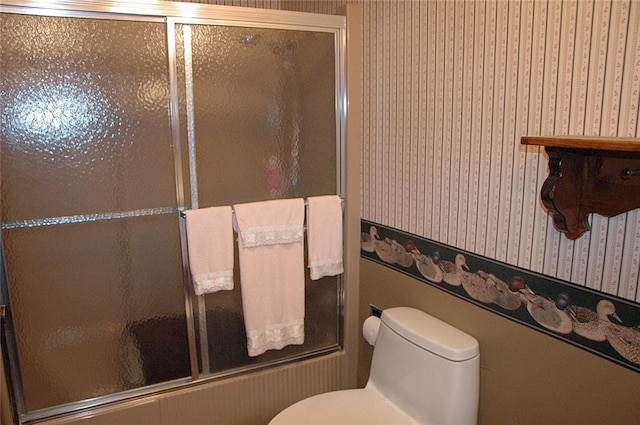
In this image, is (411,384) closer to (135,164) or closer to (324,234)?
(324,234)

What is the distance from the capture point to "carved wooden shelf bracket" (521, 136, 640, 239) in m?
1.03

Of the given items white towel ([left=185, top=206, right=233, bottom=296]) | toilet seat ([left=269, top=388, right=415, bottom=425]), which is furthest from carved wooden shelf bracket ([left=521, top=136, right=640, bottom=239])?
white towel ([left=185, top=206, right=233, bottom=296])

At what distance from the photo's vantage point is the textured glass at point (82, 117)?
1461mm

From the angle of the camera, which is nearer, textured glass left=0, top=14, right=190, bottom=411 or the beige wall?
the beige wall

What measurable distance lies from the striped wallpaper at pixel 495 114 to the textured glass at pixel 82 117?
809 millimetres

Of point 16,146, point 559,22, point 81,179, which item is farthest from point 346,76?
point 16,146

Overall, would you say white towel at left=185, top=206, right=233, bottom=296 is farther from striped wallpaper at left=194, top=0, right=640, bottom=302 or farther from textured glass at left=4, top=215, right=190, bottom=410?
striped wallpaper at left=194, top=0, right=640, bottom=302

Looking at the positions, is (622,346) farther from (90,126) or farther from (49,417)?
(49,417)

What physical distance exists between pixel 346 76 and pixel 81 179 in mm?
1047

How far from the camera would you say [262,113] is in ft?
5.89

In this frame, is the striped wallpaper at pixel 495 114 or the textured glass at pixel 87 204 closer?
the striped wallpaper at pixel 495 114

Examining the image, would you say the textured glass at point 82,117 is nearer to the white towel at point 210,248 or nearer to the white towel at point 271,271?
the white towel at point 210,248

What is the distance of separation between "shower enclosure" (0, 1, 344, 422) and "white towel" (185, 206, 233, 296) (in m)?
0.06

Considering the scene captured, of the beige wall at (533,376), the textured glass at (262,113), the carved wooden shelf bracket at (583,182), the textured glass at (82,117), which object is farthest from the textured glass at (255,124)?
the carved wooden shelf bracket at (583,182)
